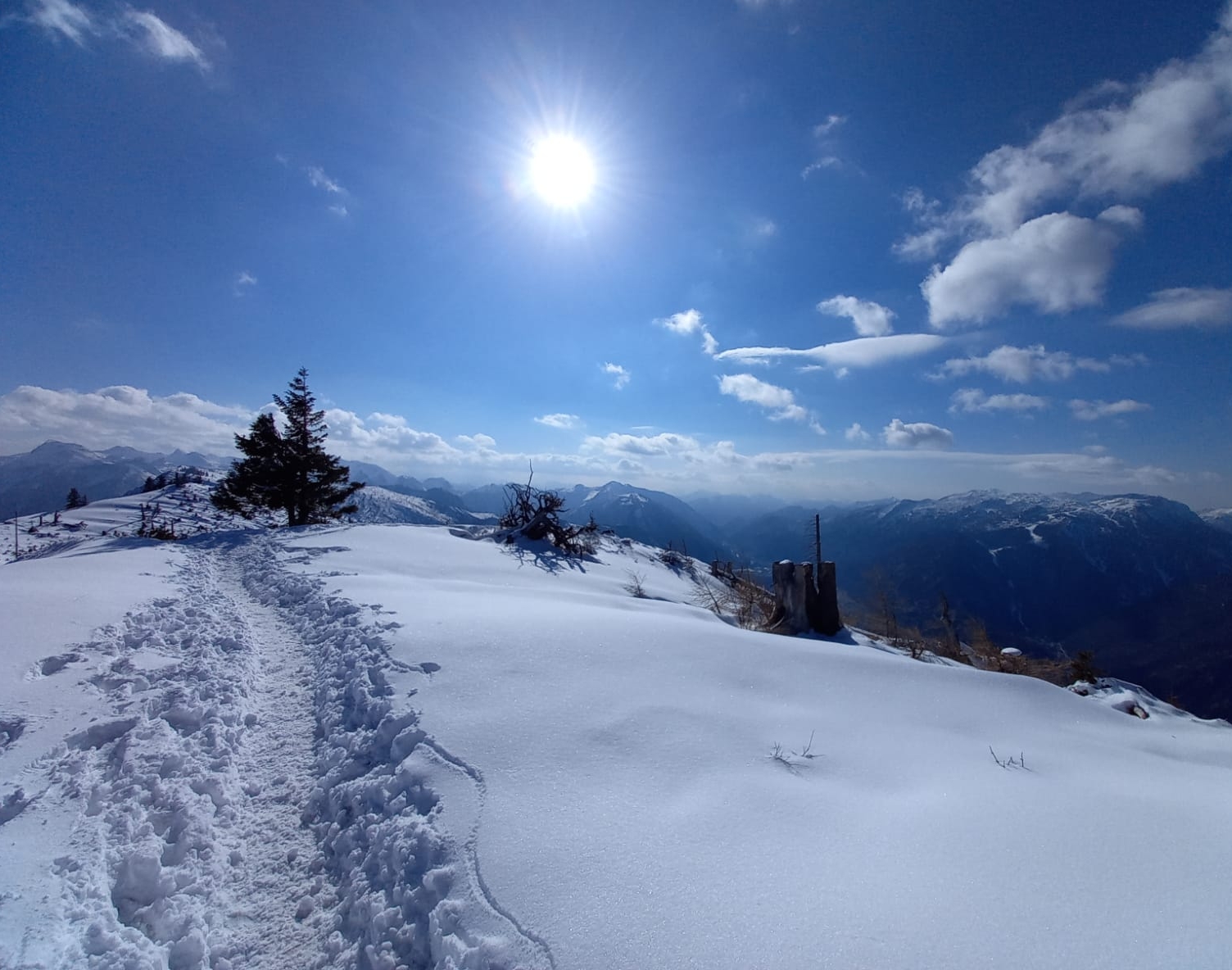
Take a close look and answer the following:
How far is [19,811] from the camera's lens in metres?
3.45

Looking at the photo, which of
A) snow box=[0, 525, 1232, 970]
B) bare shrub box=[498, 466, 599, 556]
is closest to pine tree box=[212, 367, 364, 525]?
bare shrub box=[498, 466, 599, 556]

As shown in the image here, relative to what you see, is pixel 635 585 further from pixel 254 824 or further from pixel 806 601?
pixel 254 824

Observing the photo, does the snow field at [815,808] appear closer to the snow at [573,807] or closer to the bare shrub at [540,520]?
the snow at [573,807]

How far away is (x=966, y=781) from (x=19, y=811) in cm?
696

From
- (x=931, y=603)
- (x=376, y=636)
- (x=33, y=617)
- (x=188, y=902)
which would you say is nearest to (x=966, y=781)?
(x=188, y=902)

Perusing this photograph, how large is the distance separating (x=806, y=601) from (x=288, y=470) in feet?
84.7

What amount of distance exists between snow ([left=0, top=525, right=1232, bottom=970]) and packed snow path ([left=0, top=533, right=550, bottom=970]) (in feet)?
0.06

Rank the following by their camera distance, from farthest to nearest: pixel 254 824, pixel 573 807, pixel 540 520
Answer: pixel 540 520, pixel 254 824, pixel 573 807

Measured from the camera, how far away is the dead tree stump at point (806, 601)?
34.3 ft

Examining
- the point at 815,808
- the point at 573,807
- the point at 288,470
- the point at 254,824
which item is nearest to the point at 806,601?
the point at 815,808

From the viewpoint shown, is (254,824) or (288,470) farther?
(288,470)

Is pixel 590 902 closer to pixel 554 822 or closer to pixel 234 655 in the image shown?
pixel 554 822

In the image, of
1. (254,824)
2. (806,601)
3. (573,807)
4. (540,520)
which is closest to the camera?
(573,807)

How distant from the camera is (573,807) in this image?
11.3 feet
